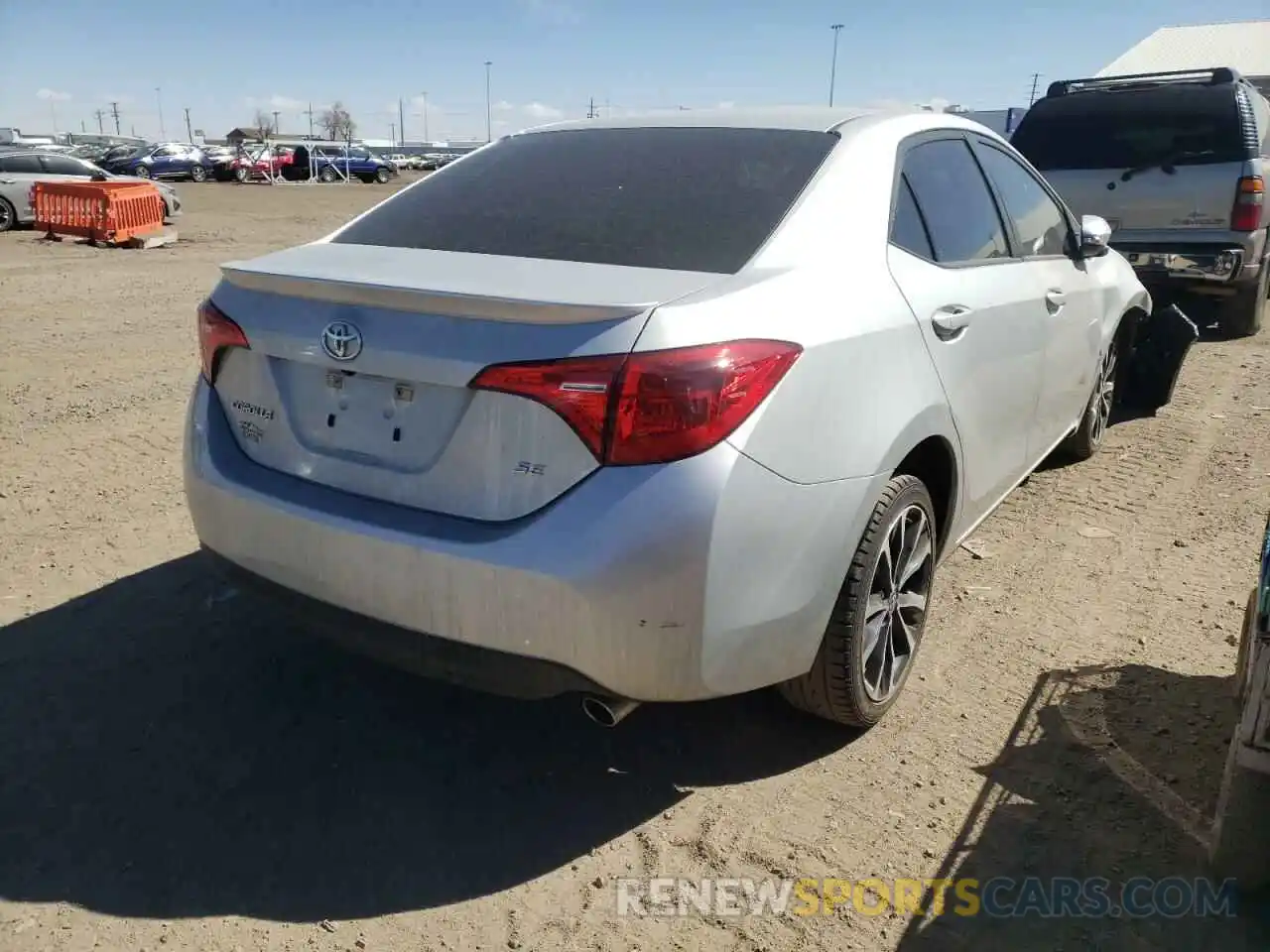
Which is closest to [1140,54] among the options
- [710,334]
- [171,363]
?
[171,363]

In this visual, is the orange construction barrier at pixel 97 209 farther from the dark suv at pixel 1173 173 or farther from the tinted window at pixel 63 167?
the dark suv at pixel 1173 173

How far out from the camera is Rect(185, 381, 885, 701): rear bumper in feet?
7.11

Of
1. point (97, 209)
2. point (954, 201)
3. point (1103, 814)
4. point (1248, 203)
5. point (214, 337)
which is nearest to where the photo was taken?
point (1103, 814)

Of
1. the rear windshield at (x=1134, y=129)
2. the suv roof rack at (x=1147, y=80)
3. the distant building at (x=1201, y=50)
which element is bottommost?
the rear windshield at (x=1134, y=129)

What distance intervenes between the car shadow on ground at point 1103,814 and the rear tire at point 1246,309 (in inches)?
272

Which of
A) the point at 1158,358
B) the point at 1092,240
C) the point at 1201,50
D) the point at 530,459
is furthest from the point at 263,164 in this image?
the point at 530,459

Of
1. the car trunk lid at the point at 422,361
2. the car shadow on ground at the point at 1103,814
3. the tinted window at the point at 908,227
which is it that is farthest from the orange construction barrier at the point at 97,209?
the car shadow on ground at the point at 1103,814

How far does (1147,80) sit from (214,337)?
8.59m

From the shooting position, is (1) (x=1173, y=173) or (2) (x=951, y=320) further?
(1) (x=1173, y=173)

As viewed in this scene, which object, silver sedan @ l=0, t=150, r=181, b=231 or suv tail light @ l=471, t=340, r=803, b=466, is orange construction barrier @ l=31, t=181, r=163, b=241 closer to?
silver sedan @ l=0, t=150, r=181, b=231

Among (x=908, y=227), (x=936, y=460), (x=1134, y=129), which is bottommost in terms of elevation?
(x=936, y=460)

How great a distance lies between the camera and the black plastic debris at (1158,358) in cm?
628

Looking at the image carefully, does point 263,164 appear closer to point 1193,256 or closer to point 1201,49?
point 1201,49

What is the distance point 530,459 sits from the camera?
2234mm
